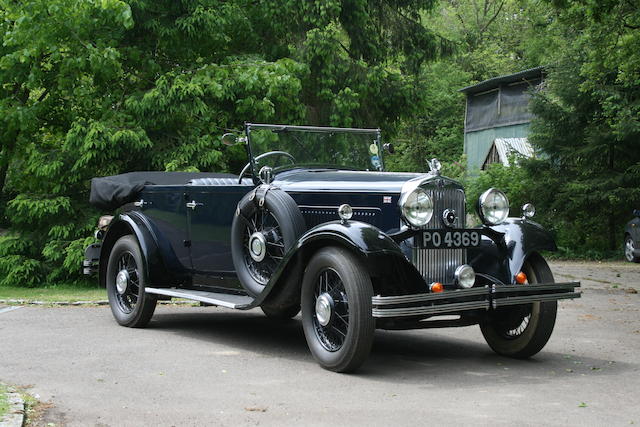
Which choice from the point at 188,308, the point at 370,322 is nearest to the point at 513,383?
the point at 370,322

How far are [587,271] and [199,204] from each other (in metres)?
11.4

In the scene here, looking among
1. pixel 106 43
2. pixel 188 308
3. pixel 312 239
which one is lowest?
pixel 188 308

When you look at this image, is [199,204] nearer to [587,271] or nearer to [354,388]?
[354,388]

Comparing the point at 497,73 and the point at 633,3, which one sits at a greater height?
the point at 497,73

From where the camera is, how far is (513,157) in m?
25.2

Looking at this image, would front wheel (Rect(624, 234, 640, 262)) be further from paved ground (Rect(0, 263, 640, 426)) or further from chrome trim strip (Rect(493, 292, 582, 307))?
chrome trim strip (Rect(493, 292, 582, 307))

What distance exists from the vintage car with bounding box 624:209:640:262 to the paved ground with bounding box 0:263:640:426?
37.8 feet

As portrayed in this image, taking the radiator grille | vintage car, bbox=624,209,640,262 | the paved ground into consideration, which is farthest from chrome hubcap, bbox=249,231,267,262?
vintage car, bbox=624,209,640,262

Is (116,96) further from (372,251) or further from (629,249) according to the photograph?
(629,249)

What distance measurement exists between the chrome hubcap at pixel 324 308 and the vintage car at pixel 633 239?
15.6 meters

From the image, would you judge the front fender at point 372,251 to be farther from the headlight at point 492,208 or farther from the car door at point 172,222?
the car door at point 172,222

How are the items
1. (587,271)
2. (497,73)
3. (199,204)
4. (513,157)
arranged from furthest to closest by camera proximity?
(497,73) → (513,157) → (587,271) → (199,204)

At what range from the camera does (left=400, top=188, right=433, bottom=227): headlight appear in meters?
6.74

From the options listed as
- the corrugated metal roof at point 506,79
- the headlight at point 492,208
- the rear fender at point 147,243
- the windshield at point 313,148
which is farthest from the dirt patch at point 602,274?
the corrugated metal roof at point 506,79
